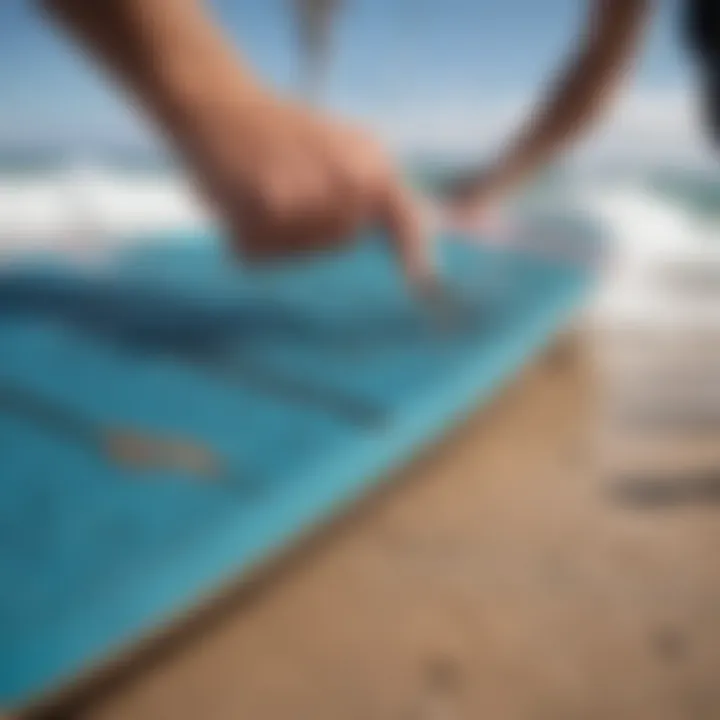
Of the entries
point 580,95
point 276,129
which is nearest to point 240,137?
point 276,129

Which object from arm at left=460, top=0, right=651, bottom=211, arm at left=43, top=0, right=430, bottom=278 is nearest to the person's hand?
arm at left=43, top=0, right=430, bottom=278

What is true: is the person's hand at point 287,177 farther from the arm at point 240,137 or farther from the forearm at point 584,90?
the forearm at point 584,90

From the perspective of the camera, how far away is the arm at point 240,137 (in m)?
0.77

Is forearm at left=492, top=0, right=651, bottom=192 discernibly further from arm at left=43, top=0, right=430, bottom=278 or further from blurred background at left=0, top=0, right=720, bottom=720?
arm at left=43, top=0, right=430, bottom=278

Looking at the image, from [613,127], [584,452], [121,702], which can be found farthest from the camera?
[584,452]

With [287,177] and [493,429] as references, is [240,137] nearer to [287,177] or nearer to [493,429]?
[287,177]

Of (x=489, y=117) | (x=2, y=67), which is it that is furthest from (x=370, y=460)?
(x=2, y=67)

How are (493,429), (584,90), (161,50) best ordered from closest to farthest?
(161,50), (584,90), (493,429)

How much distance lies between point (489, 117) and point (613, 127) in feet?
0.38

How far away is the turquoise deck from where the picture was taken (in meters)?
0.71

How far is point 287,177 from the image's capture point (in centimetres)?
87

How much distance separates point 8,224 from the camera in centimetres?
91

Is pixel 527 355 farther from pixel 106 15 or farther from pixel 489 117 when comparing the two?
pixel 106 15

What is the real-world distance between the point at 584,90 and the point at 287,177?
286mm
